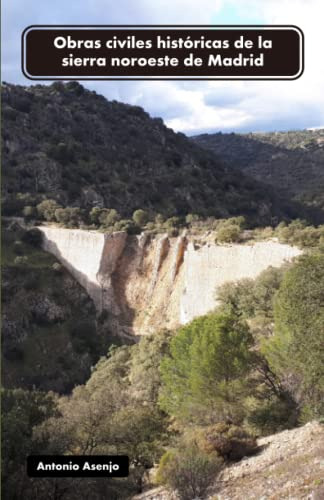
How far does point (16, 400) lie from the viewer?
443 inches

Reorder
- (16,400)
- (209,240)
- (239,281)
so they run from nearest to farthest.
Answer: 1. (16,400)
2. (239,281)
3. (209,240)

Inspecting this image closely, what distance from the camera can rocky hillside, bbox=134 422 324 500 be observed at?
7.89 metres

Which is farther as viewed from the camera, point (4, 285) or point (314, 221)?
point (314, 221)

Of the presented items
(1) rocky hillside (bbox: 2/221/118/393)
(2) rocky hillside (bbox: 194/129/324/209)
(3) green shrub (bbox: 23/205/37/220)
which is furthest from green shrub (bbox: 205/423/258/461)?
(2) rocky hillside (bbox: 194/129/324/209)

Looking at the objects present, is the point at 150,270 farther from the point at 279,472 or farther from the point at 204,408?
the point at 279,472

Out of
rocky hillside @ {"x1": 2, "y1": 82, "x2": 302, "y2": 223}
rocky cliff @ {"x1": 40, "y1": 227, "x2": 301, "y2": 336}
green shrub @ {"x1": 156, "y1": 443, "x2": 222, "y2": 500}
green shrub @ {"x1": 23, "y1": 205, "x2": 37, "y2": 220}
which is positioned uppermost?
rocky hillside @ {"x1": 2, "y1": 82, "x2": 302, "y2": 223}

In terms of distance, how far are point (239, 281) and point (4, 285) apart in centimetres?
1236

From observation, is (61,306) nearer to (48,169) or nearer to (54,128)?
(48,169)

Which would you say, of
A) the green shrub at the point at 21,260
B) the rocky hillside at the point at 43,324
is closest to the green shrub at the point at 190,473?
the rocky hillside at the point at 43,324

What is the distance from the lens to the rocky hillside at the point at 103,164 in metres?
40.6

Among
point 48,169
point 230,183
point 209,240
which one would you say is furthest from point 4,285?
point 230,183

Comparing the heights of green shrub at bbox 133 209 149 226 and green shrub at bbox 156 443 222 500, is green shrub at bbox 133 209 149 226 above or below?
above

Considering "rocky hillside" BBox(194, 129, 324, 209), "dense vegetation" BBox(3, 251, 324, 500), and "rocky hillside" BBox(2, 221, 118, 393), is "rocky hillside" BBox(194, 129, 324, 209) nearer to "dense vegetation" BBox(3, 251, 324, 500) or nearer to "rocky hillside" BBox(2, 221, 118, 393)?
"rocky hillside" BBox(2, 221, 118, 393)

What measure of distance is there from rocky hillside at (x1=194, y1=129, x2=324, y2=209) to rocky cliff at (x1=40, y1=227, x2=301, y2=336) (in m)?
21.2
